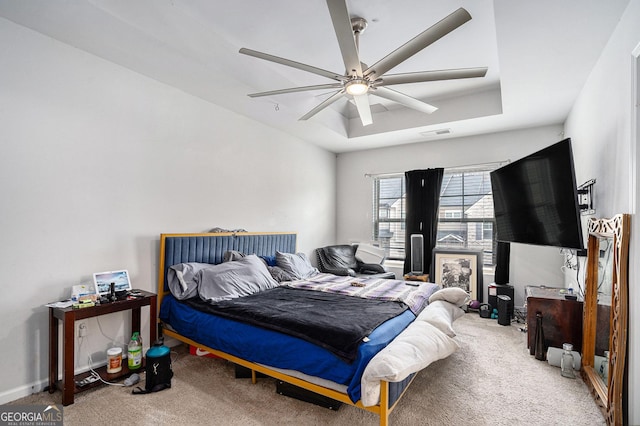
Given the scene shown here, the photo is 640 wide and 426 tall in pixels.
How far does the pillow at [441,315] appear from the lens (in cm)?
240

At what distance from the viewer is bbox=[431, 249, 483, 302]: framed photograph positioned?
4.63m

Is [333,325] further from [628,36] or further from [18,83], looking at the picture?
[18,83]

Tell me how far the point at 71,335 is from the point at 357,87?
2.72m

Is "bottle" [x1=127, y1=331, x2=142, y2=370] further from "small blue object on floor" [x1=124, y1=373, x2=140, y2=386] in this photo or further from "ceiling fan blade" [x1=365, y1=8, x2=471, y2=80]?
"ceiling fan blade" [x1=365, y1=8, x2=471, y2=80]

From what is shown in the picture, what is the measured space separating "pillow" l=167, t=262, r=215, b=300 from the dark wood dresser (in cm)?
328

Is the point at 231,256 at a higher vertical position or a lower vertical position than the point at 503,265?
higher

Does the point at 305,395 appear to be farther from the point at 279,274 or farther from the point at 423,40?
the point at 423,40

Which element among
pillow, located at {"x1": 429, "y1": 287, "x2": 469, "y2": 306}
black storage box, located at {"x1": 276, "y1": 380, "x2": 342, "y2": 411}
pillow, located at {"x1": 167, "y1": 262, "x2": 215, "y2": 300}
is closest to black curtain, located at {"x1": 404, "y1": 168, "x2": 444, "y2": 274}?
pillow, located at {"x1": 429, "y1": 287, "x2": 469, "y2": 306}

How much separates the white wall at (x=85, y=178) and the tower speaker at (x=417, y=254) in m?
2.82

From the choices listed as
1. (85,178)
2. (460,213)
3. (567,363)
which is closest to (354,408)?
(567,363)

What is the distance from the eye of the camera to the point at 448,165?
5.07 m

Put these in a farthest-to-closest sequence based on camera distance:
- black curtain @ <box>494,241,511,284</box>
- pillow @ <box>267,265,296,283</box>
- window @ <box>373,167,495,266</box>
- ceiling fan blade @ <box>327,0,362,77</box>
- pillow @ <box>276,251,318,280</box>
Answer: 1. window @ <box>373,167,495,266</box>
2. black curtain @ <box>494,241,511,284</box>
3. pillow @ <box>276,251,318,280</box>
4. pillow @ <box>267,265,296,283</box>
5. ceiling fan blade @ <box>327,0,362,77</box>

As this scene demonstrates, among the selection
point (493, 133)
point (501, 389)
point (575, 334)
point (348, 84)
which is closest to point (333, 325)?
point (501, 389)

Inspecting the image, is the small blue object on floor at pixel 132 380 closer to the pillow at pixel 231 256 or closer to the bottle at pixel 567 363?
the pillow at pixel 231 256
